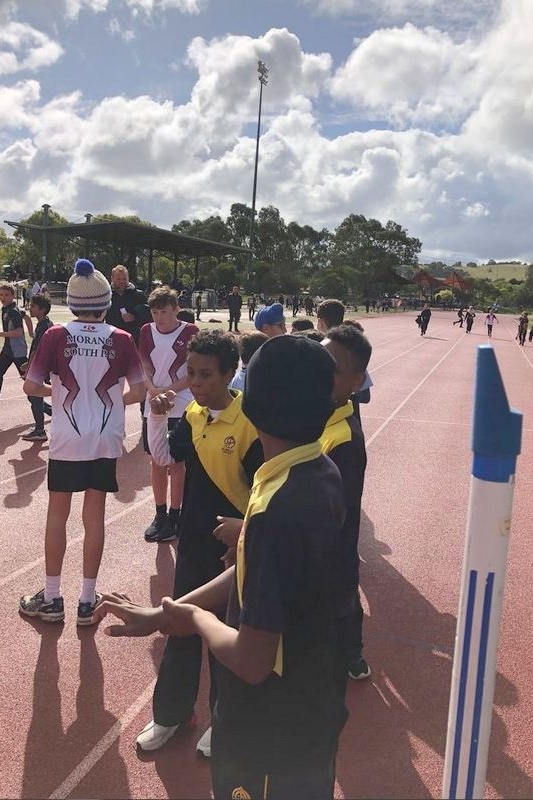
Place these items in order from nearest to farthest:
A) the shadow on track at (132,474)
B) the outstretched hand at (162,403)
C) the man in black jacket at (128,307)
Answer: the outstretched hand at (162,403) → the shadow on track at (132,474) → the man in black jacket at (128,307)

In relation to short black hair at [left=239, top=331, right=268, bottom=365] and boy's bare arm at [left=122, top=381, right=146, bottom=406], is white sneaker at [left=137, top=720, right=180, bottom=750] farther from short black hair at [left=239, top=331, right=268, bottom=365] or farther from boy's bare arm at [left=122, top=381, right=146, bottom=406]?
short black hair at [left=239, top=331, right=268, bottom=365]

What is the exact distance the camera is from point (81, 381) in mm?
3508

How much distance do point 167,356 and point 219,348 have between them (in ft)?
7.29

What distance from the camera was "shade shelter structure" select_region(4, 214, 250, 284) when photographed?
1503 inches

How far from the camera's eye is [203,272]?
73.8 m

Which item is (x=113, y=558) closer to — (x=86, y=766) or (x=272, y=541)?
(x=86, y=766)

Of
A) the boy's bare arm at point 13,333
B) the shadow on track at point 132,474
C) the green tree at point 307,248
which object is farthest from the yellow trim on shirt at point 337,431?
the green tree at point 307,248

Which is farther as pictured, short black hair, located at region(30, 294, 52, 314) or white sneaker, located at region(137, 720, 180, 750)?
short black hair, located at region(30, 294, 52, 314)

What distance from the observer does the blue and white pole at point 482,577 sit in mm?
1129

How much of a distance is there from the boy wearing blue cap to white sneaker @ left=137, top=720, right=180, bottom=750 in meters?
2.59

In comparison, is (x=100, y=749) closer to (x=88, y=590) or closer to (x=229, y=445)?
(x=88, y=590)

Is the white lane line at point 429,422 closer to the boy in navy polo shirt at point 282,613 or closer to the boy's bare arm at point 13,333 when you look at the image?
the boy's bare arm at point 13,333

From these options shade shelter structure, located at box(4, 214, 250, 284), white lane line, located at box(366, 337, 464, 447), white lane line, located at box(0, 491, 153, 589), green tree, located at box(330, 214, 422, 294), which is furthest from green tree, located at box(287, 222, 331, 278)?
white lane line, located at box(0, 491, 153, 589)

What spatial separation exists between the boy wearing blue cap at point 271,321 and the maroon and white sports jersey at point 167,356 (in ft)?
2.16
